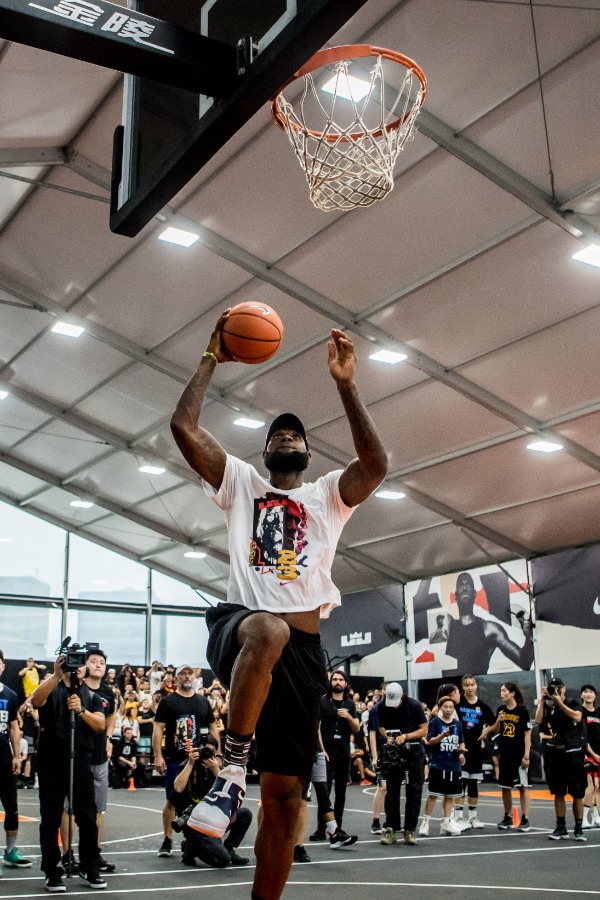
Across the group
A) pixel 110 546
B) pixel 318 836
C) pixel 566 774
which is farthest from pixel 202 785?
pixel 110 546

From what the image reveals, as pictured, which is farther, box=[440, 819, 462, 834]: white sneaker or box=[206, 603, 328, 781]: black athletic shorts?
box=[440, 819, 462, 834]: white sneaker

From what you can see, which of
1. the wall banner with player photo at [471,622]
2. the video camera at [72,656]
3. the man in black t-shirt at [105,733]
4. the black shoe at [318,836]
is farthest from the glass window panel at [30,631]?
the video camera at [72,656]

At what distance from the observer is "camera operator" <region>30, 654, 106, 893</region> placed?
279 inches

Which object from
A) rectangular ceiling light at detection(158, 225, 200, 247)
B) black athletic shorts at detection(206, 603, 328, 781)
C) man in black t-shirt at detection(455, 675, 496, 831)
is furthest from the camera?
rectangular ceiling light at detection(158, 225, 200, 247)

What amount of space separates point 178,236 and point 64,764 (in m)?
7.17

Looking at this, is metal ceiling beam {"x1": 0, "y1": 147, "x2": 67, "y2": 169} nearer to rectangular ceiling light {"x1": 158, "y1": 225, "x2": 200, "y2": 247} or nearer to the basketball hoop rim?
rectangular ceiling light {"x1": 158, "y1": 225, "x2": 200, "y2": 247}

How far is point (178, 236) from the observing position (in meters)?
12.1

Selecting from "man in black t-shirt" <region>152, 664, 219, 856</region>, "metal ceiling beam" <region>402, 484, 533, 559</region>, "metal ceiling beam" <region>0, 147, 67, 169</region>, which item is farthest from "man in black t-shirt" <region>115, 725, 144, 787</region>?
"metal ceiling beam" <region>0, 147, 67, 169</region>

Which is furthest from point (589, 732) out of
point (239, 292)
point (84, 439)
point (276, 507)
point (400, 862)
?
point (84, 439)

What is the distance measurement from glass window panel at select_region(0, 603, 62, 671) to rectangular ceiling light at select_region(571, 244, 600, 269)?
1666cm

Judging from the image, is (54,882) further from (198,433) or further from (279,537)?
(198,433)

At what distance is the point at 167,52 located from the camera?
371cm

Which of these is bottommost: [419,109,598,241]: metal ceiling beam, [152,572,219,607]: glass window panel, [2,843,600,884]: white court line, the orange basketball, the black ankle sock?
[2,843,600,884]: white court line

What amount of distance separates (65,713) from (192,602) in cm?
1841
